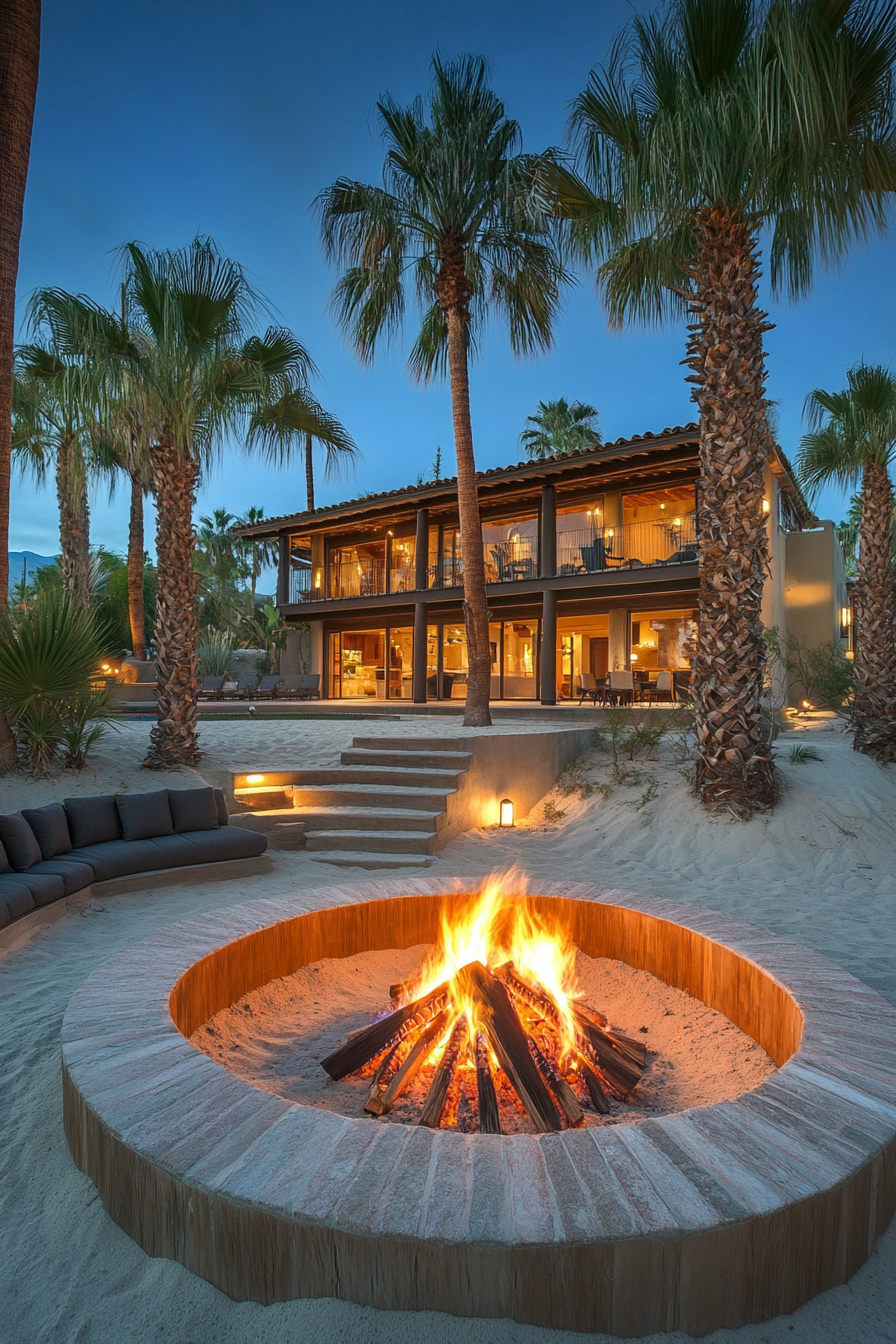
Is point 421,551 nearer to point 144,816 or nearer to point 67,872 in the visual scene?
point 144,816

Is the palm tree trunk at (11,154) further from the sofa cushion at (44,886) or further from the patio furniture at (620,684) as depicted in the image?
the patio furniture at (620,684)

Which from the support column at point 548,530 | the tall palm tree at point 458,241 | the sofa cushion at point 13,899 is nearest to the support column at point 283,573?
the support column at point 548,530

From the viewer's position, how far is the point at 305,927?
3416mm

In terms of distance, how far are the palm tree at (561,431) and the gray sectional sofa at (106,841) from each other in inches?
848

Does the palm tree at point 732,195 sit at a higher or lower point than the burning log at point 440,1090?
higher

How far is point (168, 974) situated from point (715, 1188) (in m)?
2.06

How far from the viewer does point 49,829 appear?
4.80m

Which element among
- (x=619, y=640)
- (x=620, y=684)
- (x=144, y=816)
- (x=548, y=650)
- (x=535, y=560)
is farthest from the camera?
(x=535, y=560)

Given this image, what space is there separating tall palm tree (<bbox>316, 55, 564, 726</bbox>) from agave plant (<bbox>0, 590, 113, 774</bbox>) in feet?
17.5

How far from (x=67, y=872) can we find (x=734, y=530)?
6456 mm

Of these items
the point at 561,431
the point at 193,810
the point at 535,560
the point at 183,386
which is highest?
the point at 561,431

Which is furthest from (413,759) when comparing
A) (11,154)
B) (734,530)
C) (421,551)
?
(421,551)

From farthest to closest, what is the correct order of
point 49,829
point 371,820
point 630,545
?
point 630,545, point 371,820, point 49,829

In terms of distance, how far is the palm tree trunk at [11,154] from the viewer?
6199mm
